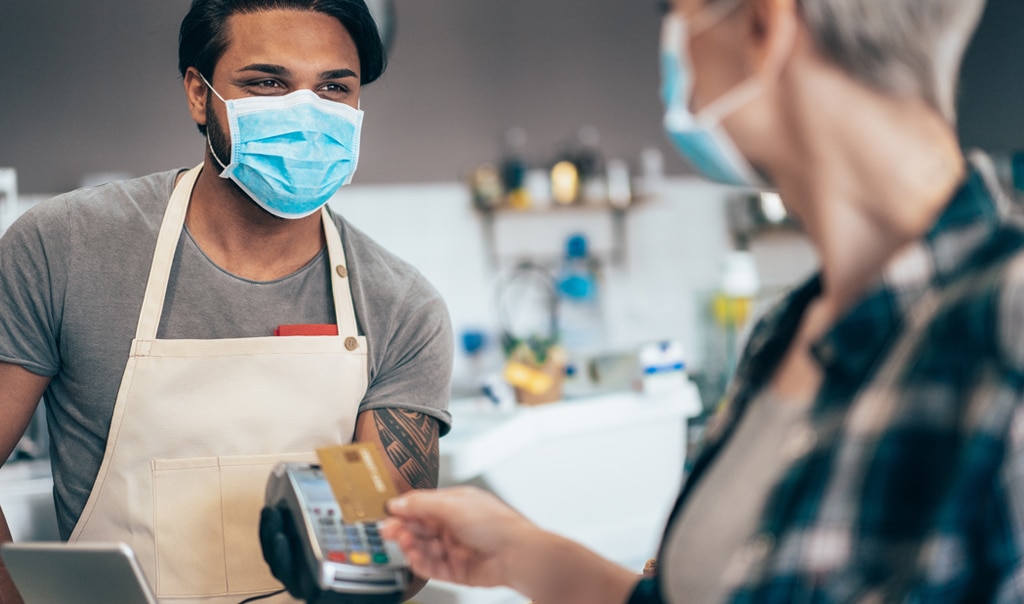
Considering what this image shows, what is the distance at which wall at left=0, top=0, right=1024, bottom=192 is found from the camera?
8.75 feet

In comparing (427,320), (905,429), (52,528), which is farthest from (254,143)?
(905,429)

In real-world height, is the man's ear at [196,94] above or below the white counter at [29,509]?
above

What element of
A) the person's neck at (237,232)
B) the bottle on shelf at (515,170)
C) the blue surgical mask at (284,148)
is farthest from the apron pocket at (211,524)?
the bottle on shelf at (515,170)

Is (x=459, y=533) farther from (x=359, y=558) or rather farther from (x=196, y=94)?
(x=196, y=94)

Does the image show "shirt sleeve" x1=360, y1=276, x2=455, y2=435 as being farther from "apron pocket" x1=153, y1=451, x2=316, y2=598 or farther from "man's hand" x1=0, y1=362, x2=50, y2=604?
"man's hand" x1=0, y1=362, x2=50, y2=604

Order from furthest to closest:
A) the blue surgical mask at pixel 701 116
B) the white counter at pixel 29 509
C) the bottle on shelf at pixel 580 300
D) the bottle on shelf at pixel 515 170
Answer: the bottle on shelf at pixel 580 300 < the bottle on shelf at pixel 515 170 < the white counter at pixel 29 509 < the blue surgical mask at pixel 701 116

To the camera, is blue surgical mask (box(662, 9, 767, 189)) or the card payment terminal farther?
the card payment terminal

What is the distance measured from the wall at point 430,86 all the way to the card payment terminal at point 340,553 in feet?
4.42

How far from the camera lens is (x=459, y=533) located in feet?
4.26

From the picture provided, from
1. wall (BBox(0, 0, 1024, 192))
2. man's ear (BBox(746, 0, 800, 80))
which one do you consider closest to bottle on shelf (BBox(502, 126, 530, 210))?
wall (BBox(0, 0, 1024, 192))

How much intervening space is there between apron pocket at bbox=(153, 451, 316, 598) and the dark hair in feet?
2.23

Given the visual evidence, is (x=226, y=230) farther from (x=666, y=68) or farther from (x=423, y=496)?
(x=666, y=68)

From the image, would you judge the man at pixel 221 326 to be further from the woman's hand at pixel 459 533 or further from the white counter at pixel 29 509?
the white counter at pixel 29 509

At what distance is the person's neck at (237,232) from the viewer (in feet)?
5.60
